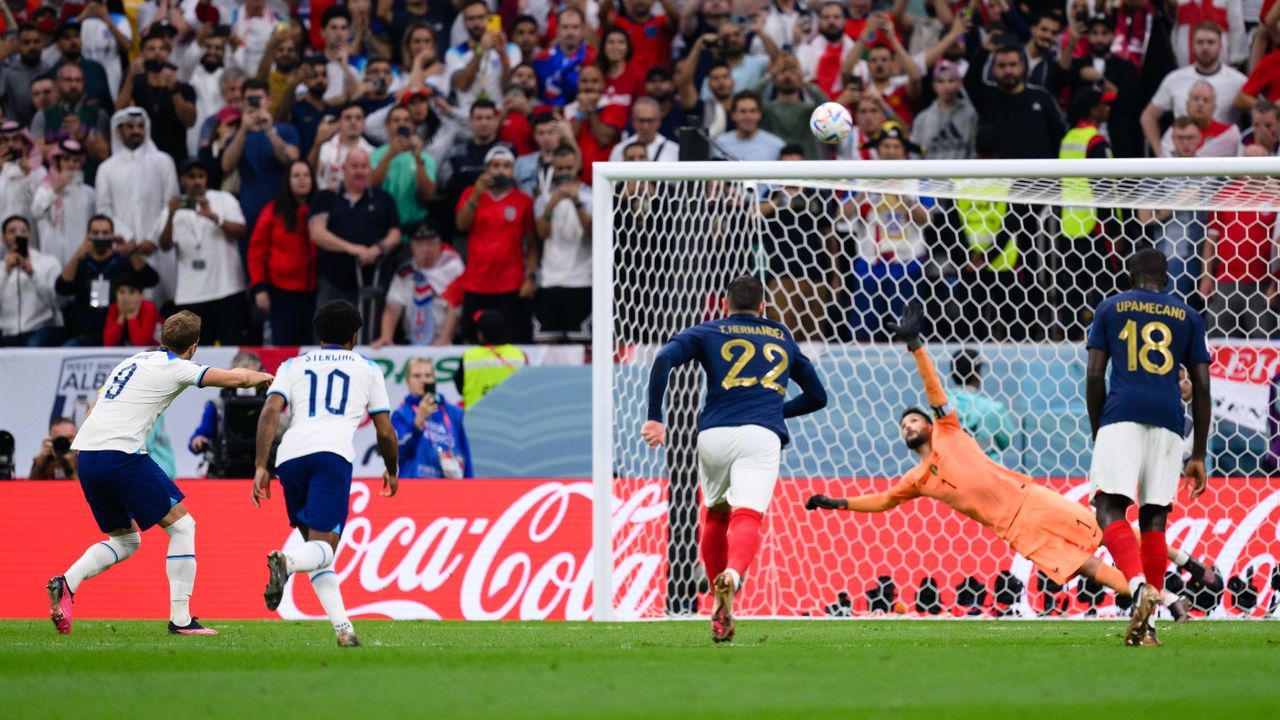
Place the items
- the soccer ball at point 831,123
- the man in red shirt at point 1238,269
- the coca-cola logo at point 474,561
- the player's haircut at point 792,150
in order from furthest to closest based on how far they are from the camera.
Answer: the player's haircut at point 792,150 < the man in red shirt at point 1238,269 < the coca-cola logo at point 474,561 < the soccer ball at point 831,123

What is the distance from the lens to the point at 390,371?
14875 mm

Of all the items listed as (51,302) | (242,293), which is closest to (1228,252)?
(242,293)

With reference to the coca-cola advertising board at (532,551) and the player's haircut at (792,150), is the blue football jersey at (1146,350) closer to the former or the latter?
the coca-cola advertising board at (532,551)

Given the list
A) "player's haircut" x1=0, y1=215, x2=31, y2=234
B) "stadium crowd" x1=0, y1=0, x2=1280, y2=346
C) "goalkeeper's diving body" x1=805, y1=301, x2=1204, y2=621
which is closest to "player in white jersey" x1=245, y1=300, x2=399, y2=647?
"goalkeeper's diving body" x1=805, y1=301, x2=1204, y2=621

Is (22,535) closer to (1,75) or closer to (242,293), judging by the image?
(242,293)

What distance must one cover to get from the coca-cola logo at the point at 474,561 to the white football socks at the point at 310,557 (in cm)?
417

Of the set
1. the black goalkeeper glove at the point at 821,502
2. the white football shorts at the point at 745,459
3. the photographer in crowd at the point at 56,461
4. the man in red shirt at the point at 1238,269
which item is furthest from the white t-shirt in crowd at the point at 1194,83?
the photographer in crowd at the point at 56,461

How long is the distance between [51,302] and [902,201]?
8101mm

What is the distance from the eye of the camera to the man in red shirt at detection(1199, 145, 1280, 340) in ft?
44.0

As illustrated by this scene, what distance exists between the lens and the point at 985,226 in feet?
45.3

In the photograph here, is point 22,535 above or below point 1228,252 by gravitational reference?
below

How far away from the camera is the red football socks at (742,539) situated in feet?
31.0

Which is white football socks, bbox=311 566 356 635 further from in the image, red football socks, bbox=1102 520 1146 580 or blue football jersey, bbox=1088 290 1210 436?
blue football jersey, bbox=1088 290 1210 436

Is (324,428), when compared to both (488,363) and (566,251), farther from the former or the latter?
(566,251)
